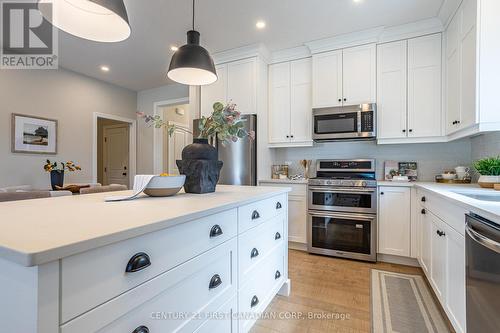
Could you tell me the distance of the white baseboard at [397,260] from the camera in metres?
2.65

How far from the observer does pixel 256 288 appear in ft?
4.93

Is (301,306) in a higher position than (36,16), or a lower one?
lower

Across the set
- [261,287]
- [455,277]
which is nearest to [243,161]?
[261,287]

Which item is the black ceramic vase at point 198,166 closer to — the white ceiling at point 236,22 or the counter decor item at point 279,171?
the white ceiling at point 236,22

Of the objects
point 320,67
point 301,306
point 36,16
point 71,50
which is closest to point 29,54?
point 71,50

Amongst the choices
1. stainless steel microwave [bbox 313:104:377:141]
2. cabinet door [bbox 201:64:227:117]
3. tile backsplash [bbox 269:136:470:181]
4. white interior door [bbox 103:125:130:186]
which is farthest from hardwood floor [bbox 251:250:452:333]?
white interior door [bbox 103:125:130:186]

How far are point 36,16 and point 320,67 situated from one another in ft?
10.8

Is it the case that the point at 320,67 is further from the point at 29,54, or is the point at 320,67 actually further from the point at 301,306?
the point at 29,54

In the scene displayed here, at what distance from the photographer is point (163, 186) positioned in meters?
1.31

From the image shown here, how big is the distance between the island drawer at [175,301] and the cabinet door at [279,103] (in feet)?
8.08

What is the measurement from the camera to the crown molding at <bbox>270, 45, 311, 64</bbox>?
3.33m

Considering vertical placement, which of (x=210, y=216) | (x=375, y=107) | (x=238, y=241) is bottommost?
(x=238, y=241)

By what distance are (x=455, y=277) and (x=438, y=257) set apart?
15.5 inches

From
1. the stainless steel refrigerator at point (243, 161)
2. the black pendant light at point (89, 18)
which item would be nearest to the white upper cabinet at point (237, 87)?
the stainless steel refrigerator at point (243, 161)
